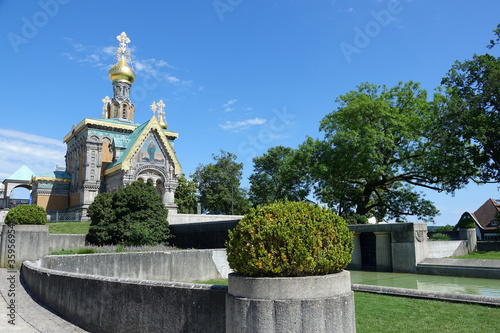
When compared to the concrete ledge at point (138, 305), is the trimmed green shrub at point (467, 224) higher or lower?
higher

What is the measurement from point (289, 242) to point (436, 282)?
908cm

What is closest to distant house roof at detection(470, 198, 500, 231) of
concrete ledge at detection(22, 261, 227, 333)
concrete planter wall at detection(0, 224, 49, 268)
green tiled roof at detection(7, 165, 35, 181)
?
concrete planter wall at detection(0, 224, 49, 268)

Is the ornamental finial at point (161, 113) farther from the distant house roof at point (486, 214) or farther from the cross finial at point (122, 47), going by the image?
the distant house roof at point (486, 214)

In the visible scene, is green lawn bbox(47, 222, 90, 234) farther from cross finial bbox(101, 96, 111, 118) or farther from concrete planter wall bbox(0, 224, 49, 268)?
cross finial bbox(101, 96, 111, 118)

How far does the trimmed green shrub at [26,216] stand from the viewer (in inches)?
586

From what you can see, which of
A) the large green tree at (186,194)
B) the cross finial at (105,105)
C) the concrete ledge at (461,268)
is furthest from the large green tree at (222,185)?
the concrete ledge at (461,268)

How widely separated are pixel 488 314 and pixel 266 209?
474 cm

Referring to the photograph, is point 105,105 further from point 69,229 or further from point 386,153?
point 386,153

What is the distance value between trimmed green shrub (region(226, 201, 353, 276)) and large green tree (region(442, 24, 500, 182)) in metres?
22.8

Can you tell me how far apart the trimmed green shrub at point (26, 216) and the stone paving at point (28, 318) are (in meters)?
5.22

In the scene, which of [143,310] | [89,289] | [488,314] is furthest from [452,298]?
[89,289]

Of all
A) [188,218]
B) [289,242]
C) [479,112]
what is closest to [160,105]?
[188,218]

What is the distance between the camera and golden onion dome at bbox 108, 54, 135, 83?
196 feet

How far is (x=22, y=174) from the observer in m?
63.3
